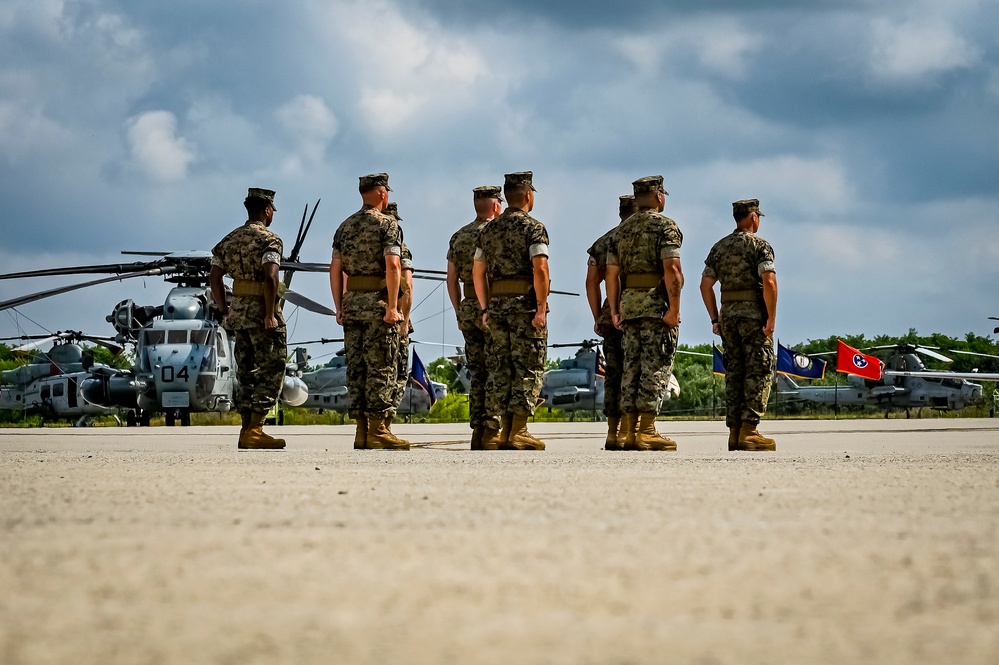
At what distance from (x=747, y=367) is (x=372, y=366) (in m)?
2.94

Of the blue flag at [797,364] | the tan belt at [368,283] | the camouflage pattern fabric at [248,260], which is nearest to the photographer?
the tan belt at [368,283]

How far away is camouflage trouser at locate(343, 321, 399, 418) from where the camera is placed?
9.38 meters

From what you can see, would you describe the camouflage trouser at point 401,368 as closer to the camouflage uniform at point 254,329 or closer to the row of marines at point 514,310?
the row of marines at point 514,310

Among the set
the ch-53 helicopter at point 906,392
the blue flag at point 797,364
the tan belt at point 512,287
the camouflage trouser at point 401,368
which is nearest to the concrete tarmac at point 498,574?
the camouflage trouser at point 401,368

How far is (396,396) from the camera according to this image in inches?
375

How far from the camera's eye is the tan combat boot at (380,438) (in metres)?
9.41

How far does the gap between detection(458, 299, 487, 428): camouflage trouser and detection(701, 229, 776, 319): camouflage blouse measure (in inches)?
81.9

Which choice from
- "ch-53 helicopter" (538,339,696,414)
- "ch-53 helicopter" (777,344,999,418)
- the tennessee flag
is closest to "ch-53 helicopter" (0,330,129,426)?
"ch-53 helicopter" (538,339,696,414)

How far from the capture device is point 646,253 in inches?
371

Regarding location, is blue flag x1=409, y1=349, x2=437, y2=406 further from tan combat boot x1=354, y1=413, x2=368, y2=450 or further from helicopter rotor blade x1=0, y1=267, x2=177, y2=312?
tan combat boot x1=354, y1=413, x2=368, y2=450

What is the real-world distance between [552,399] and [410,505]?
37.7 meters

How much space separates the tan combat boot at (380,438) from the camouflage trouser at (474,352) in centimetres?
91

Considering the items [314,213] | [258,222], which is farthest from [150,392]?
[258,222]

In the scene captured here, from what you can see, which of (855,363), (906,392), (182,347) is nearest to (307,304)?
(182,347)
